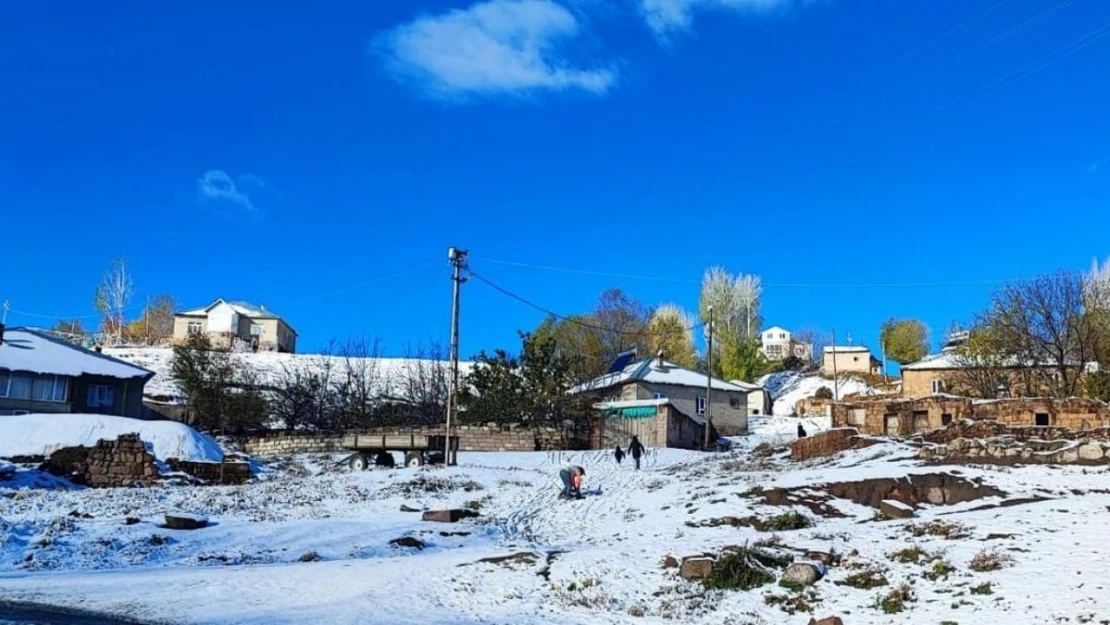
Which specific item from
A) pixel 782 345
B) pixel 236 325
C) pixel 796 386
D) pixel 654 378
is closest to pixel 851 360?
pixel 796 386

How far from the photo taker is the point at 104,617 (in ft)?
44.7

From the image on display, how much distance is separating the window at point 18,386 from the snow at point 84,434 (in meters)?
16.1

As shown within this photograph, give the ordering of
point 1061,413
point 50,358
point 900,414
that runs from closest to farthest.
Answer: point 1061,413 → point 900,414 → point 50,358

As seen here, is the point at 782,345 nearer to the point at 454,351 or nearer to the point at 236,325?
the point at 236,325

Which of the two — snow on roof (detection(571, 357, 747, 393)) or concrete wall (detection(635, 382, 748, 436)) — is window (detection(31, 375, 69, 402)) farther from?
concrete wall (detection(635, 382, 748, 436))

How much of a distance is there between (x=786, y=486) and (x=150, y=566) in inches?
631

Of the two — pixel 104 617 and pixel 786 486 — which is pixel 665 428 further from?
pixel 104 617

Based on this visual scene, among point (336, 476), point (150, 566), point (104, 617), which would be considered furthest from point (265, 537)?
point (336, 476)

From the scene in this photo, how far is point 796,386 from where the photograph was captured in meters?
91.5

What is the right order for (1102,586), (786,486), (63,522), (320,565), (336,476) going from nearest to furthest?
1. (1102,586)
2. (320,565)
3. (63,522)
4. (786,486)
5. (336,476)

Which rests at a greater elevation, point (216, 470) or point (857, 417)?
point (857, 417)

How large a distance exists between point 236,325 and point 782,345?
230 ft

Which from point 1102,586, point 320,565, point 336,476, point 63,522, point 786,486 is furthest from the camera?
point 336,476

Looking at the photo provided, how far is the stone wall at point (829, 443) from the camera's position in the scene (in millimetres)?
34156
